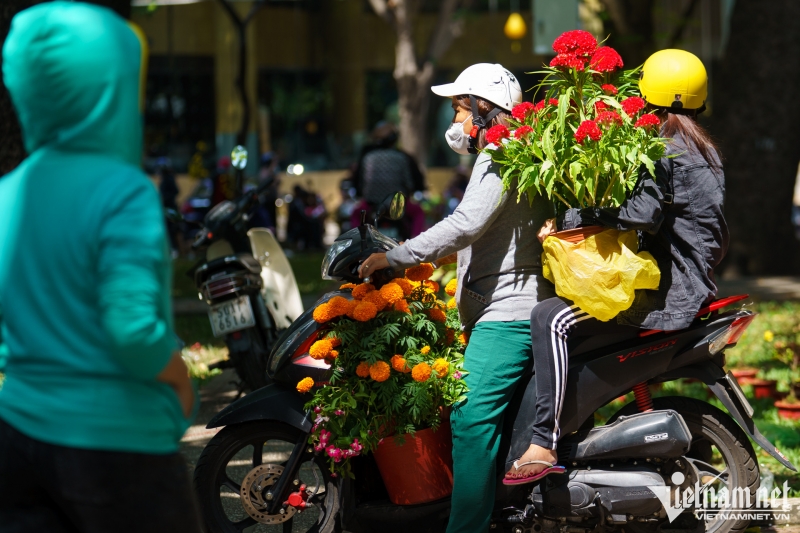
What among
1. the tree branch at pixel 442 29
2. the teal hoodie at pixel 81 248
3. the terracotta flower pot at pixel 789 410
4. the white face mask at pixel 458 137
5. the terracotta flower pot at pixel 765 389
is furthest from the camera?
the tree branch at pixel 442 29

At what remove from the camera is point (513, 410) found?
11.9 ft

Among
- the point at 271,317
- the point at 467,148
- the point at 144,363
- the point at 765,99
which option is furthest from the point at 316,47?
the point at 144,363

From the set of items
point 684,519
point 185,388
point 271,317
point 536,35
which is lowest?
point 684,519

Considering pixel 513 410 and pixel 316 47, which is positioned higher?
pixel 316 47

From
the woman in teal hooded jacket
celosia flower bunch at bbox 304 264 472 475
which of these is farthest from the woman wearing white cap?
the woman in teal hooded jacket

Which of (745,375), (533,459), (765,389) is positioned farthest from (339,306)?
(745,375)

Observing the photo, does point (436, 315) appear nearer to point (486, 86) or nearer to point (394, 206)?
point (394, 206)

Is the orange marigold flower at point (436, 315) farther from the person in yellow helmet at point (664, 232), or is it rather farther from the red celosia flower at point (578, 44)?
the red celosia flower at point (578, 44)

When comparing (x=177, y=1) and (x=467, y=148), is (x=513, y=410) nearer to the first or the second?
(x=467, y=148)

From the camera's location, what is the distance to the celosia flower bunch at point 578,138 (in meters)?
3.36

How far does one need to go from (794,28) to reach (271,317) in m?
7.90

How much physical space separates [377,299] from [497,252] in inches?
18.4

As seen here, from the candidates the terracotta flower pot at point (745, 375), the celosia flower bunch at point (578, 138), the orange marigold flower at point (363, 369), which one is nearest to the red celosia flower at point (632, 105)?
the celosia flower bunch at point (578, 138)

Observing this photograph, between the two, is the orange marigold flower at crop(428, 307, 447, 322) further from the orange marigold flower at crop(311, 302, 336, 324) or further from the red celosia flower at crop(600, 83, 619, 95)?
the red celosia flower at crop(600, 83, 619, 95)
